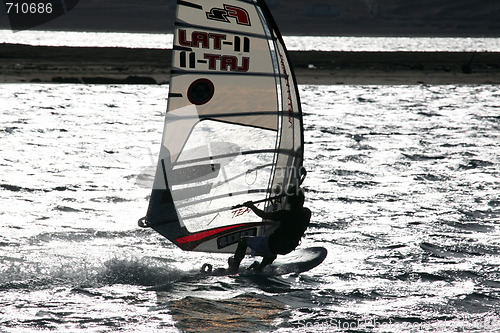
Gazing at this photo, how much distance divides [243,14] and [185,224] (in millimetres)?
3065

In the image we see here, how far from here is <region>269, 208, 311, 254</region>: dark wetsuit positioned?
31.7 ft

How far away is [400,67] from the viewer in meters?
49.5

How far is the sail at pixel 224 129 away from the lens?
30.4 ft

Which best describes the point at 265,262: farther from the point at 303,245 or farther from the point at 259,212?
the point at 303,245

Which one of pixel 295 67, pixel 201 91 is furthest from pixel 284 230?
pixel 295 67

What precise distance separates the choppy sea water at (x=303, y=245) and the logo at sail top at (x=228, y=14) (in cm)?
374

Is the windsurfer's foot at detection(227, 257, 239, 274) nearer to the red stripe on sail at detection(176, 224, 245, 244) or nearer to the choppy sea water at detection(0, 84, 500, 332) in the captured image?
the choppy sea water at detection(0, 84, 500, 332)

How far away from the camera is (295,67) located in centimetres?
4591

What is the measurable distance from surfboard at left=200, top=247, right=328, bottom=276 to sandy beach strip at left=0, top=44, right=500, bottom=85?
30.4 metres

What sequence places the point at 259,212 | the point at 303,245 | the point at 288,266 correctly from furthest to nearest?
1. the point at 303,245
2. the point at 288,266
3. the point at 259,212

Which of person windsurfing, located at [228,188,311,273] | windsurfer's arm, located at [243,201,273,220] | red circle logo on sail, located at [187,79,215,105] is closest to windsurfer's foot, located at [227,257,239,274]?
person windsurfing, located at [228,188,311,273]

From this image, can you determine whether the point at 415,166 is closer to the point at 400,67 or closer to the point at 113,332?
the point at 113,332

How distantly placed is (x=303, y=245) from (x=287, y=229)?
2444 mm

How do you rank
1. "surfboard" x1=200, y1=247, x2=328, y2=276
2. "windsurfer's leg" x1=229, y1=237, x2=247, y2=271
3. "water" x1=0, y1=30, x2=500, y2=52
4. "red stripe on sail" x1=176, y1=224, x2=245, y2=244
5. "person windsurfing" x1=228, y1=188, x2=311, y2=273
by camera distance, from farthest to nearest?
"water" x1=0, y1=30, x2=500, y2=52, "surfboard" x1=200, y1=247, x2=328, y2=276, "windsurfer's leg" x1=229, y1=237, x2=247, y2=271, "red stripe on sail" x1=176, y1=224, x2=245, y2=244, "person windsurfing" x1=228, y1=188, x2=311, y2=273
